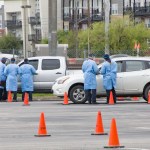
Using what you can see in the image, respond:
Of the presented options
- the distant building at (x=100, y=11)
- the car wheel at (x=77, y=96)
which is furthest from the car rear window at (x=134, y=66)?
the distant building at (x=100, y=11)

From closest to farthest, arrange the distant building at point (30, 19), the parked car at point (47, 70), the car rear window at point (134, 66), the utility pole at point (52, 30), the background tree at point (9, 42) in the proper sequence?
the car rear window at point (134, 66), the parked car at point (47, 70), the utility pole at point (52, 30), the background tree at point (9, 42), the distant building at point (30, 19)

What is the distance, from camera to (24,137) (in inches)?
630

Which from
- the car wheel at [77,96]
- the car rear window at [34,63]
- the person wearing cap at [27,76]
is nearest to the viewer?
the car wheel at [77,96]

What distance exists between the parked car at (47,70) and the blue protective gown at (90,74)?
429 centimetres

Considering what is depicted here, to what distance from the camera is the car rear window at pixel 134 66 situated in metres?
26.6

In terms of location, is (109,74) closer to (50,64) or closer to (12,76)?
(12,76)

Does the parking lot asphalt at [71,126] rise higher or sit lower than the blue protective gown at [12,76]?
lower

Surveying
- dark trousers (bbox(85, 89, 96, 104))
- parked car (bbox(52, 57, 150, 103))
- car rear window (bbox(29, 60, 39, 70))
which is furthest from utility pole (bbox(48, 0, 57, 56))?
dark trousers (bbox(85, 89, 96, 104))

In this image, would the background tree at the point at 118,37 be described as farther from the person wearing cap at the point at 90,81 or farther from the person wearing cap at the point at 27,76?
the person wearing cap at the point at 90,81

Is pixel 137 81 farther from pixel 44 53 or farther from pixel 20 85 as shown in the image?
pixel 44 53

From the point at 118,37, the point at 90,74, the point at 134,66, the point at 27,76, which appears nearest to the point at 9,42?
the point at 118,37

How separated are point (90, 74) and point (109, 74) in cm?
67

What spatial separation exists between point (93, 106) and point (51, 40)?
468 inches

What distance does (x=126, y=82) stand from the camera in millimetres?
26625
